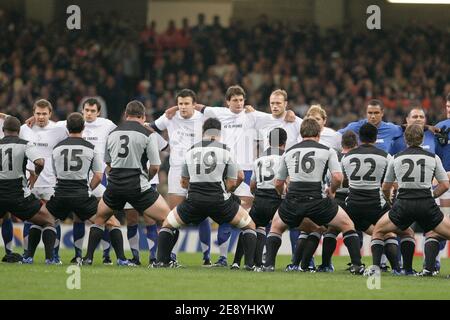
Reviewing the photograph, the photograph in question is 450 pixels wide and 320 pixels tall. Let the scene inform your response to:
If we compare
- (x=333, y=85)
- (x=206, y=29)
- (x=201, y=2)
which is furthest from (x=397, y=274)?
(x=201, y=2)

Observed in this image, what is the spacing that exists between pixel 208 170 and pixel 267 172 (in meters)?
0.90

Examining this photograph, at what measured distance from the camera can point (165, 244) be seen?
13.7 meters

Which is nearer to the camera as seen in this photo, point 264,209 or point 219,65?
point 264,209

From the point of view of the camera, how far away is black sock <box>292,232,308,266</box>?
1405 centimetres

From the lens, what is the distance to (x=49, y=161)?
52.3 feet

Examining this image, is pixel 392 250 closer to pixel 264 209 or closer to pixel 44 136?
pixel 264 209

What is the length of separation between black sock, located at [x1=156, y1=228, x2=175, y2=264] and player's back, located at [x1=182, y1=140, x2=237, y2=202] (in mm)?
527

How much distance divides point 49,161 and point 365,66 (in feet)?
39.6

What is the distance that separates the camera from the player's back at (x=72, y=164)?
14.1 meters

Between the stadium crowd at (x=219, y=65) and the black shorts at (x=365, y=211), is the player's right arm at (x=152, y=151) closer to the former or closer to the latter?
the black shorts at (x=365, y=211)

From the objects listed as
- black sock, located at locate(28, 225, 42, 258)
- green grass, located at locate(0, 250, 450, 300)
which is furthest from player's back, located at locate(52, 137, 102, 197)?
green grass, located at locate(0, 250, 450, 300)

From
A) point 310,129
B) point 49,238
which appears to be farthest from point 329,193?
point 49,238

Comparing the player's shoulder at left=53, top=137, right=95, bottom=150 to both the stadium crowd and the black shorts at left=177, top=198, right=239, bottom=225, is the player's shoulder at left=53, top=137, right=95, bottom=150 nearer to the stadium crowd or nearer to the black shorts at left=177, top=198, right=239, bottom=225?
the black shorts at left=177, top=198, right=239, bottom=225
